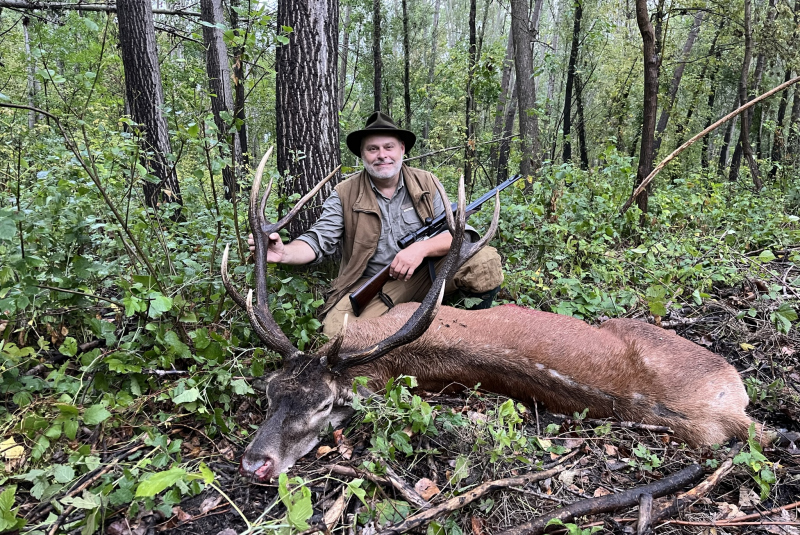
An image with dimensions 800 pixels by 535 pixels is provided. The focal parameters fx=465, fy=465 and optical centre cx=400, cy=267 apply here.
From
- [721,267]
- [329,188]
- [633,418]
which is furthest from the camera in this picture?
[329,188]

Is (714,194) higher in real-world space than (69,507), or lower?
higher

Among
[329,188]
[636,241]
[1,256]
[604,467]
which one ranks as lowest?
[604,467]

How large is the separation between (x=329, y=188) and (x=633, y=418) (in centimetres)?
334

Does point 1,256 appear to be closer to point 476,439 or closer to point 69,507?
point 69,507

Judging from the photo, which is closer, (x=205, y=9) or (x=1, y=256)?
(x=1, y=256)

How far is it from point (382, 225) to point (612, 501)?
9.41ft

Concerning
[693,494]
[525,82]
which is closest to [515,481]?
[693,494]

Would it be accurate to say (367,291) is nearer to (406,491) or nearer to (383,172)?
(383,172)

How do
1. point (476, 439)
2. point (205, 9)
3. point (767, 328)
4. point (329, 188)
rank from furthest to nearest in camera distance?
1. point (205, 9)
2. point (329, 188)
3. point (767, 328)
4. point (476, 439)

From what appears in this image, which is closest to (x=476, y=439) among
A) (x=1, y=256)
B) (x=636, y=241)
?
(x=1, y=256)

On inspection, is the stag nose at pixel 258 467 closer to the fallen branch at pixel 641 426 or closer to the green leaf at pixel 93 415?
the green leaf at pixel 93 415

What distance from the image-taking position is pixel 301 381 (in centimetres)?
297

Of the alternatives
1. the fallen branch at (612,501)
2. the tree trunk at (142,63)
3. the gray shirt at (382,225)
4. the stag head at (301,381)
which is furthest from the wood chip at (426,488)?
the tree trunk at (142,63)

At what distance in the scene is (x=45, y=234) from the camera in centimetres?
309
